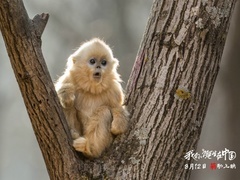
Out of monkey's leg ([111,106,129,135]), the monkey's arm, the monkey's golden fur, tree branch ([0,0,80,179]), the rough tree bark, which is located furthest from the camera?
the monkey's arm

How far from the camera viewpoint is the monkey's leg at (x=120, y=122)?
4.14 meters

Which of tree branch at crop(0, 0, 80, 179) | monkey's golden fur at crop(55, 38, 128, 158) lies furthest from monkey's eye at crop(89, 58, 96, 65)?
tree branch at crop(0, 0, 80, 179)

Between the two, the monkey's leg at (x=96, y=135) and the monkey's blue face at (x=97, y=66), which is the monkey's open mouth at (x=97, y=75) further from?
the monkey's leg at (x=96, y=135)

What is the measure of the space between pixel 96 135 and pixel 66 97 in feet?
1.03

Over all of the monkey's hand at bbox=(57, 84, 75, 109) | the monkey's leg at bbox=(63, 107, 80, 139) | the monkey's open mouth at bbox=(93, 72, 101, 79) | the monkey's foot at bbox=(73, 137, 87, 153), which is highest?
the monkey's open mouth at bbox=(93, 72, 101, 79)

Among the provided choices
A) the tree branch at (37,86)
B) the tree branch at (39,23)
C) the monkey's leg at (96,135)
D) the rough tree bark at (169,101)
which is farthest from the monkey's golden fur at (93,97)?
the tree branch at (39,23)

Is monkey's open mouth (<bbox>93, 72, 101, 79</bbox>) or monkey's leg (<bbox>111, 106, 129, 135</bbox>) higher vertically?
monkey's open mouth (<bbox>93, 72, 101, 79</bbox>)

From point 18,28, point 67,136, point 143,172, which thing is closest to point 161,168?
point 143,172

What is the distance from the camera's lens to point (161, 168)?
401 cm

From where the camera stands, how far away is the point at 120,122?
13.6 feet

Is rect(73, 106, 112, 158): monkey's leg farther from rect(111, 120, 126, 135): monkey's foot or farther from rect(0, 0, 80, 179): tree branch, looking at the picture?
rect(0, 0, 80, 179): tree branch

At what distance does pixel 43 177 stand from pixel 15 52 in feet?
33.7

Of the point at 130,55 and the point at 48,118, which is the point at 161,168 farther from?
the point at 130,55

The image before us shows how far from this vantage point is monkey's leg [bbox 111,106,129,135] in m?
4.14
